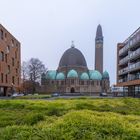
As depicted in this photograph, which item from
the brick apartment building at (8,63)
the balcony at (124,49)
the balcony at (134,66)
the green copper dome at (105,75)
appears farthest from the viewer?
the green copper dome at (105,75)

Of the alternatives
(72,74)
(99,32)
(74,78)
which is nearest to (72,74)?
(72,74)

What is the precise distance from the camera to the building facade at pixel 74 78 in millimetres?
116125

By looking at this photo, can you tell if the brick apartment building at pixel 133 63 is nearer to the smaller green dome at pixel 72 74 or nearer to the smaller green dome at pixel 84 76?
Result: the smaller green dome at pixel 72 74

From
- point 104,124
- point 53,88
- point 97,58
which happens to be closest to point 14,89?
point 53,88

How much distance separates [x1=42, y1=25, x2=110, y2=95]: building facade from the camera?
116125 mm

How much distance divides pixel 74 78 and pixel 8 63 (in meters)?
58.5

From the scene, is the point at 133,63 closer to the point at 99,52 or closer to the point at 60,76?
the point at 60,76

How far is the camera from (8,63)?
5947cm

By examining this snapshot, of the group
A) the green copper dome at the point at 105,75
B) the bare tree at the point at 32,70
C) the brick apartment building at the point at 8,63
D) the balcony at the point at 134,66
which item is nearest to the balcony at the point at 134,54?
the balcony at the point at 134,66

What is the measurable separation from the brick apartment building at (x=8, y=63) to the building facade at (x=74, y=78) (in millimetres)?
45140

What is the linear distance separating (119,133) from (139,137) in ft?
1.74

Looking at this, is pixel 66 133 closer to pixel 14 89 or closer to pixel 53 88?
pixel 14 89

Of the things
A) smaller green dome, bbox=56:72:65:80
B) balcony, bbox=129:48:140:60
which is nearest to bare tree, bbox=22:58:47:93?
smaller green dome, bbox=56:72:65:80

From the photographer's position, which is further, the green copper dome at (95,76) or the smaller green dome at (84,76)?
the green copper dome at (95,76)
